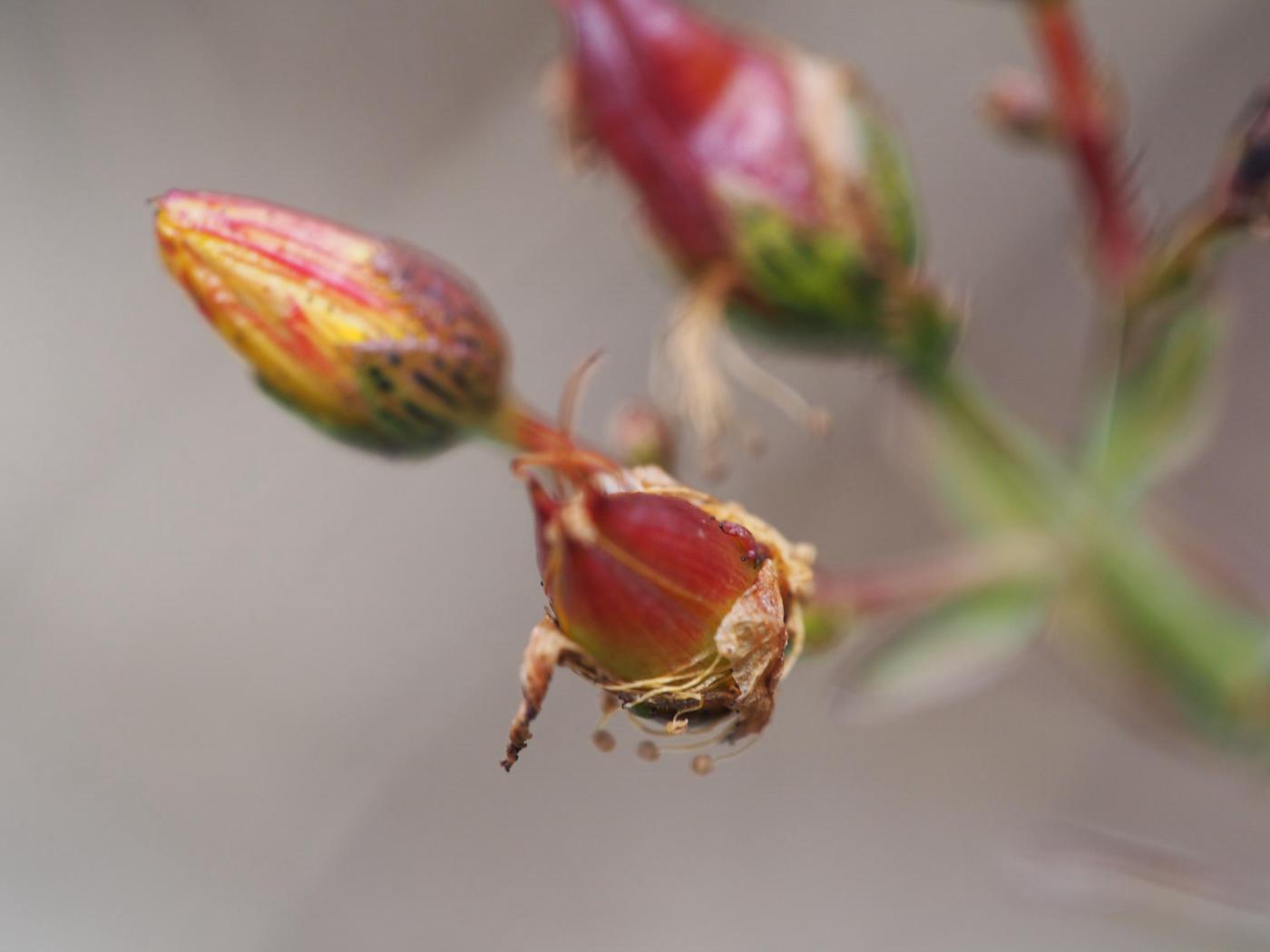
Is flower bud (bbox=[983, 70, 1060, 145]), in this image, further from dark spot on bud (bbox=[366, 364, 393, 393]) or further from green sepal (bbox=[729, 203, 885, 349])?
dark spot on bud (bbox=[366, 364, 393, 393])

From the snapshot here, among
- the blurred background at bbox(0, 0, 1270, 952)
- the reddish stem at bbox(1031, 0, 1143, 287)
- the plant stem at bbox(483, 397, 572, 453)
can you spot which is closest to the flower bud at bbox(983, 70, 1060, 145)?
the reddish stem at bbox(1031, 0, 1143, 287)

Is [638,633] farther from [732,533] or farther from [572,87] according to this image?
[572,87]

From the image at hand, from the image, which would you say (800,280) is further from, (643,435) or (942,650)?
(942,650)

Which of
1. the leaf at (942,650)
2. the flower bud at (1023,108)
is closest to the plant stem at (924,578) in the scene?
the leaf at (942,650)

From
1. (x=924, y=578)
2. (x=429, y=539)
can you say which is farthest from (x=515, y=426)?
(x=429, y=539)

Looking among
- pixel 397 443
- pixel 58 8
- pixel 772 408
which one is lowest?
pixel 772 408

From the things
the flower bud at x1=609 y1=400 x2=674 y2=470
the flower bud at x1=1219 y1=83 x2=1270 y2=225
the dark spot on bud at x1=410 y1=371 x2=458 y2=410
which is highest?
the dark spot on bud at x1=410 y1=371 x2=458 y2=410

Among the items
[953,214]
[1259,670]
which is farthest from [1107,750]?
[1259,670]
